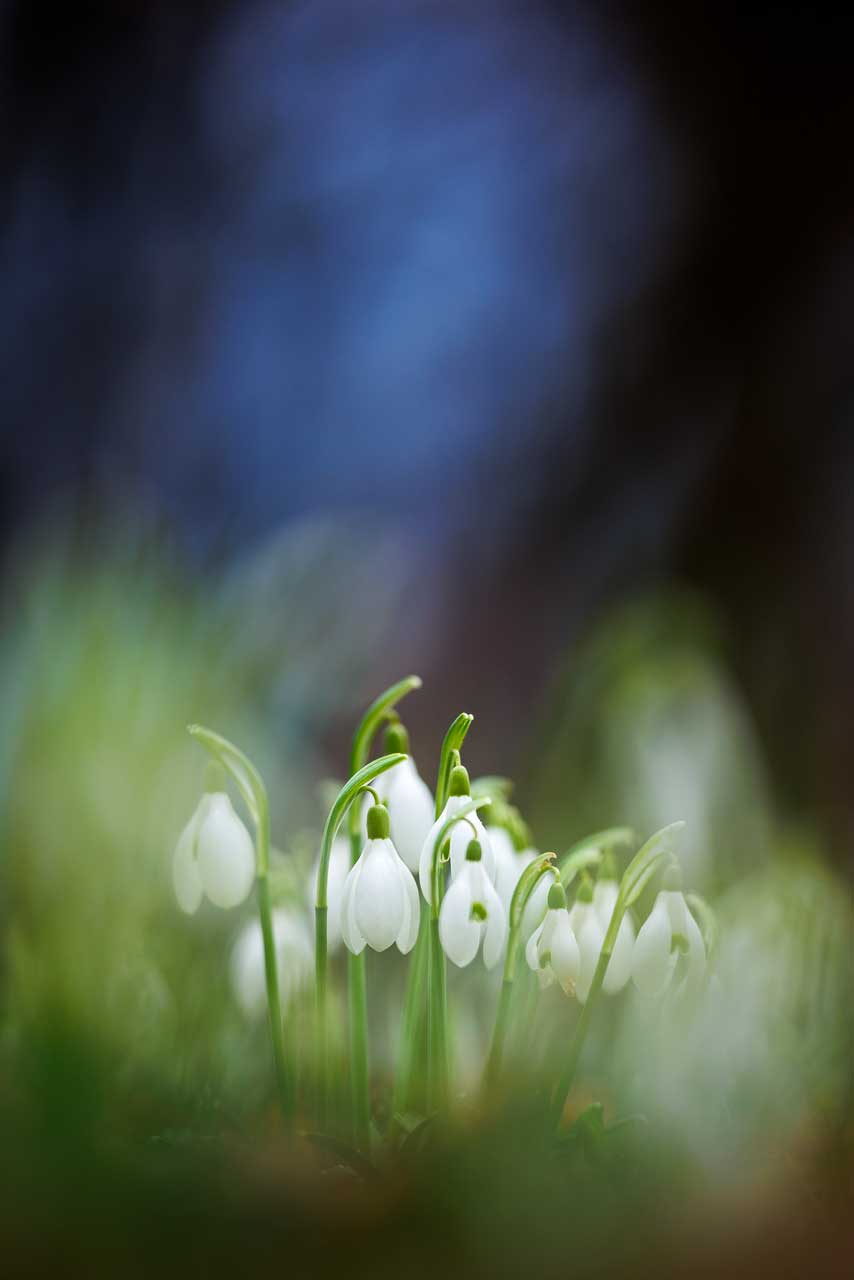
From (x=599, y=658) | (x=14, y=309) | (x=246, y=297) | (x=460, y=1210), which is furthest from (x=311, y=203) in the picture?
(x=460, y=1210)

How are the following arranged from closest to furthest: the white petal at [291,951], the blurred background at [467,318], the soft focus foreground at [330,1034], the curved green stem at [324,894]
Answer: the soft focus foreground at [330,1034] → the curved green stem at [324,894] → the white petal at [291,951] → the blurred background at [467,318]

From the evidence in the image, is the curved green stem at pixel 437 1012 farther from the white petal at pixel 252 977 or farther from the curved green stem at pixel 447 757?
the white petal at pixel 252 977

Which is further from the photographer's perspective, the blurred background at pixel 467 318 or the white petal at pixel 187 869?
the blurred background at pixel 467 318

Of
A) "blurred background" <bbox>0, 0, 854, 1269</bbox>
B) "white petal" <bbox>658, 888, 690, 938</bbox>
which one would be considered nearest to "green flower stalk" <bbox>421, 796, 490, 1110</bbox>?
"white petal" <bbox>658, 888, 690, 938</bbox>

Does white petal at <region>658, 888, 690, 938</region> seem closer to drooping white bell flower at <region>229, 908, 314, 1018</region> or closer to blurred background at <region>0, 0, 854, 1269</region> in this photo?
drooping white bell flower at <region>229, 908, 314, 1018</region>

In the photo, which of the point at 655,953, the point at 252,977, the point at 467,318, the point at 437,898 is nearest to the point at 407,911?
the point at 437,898

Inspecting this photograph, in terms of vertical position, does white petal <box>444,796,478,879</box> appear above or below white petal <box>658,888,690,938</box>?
above

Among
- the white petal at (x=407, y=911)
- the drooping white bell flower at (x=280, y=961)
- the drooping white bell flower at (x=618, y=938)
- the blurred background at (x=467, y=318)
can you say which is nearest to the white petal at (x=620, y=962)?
the drooping white bell flower at (x=618, y=938)
